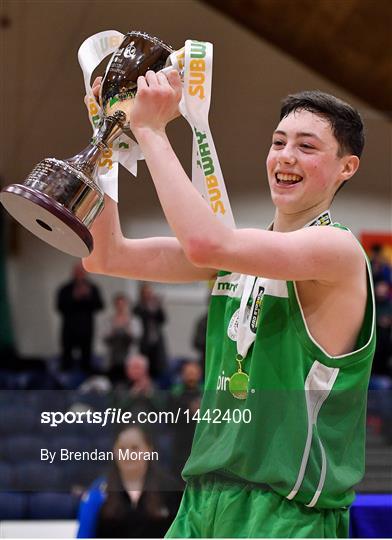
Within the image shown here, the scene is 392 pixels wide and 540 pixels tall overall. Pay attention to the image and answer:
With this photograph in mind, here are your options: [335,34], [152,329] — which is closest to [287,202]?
[335,34]

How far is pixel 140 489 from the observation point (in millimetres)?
2201

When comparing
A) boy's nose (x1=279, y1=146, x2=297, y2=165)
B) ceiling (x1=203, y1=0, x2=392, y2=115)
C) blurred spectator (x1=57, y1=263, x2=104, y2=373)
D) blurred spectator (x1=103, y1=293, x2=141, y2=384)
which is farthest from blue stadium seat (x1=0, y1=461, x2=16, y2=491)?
blurred spectator (x1=103, y1=293, x2=141, y2=384)

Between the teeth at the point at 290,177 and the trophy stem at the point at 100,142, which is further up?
the trophy stem at the point at 100,142

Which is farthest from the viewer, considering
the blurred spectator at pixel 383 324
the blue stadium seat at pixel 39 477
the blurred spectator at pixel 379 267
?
the blurred spectator at pixel 383 324

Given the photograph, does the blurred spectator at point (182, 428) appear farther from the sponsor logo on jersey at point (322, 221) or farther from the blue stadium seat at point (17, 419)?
the sponsor logo on jersey at point (322, 221)

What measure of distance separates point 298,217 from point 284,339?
0.28 m

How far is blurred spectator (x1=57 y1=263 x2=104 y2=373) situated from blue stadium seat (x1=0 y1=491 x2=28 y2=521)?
3585mm

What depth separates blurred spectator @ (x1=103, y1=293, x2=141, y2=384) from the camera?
6344mm

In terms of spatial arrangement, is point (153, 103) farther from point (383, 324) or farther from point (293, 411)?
point (383, 324)

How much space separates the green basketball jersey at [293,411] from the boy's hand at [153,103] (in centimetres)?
41

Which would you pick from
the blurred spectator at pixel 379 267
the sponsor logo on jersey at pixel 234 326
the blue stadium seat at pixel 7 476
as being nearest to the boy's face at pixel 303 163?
the sponsor logo on jersey at pixel 234 326

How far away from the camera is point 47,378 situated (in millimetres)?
4852

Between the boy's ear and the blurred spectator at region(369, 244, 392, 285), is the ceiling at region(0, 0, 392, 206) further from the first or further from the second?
the blurred spectator at region(369, 244, 392, 285)

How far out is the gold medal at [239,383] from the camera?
2.00m
